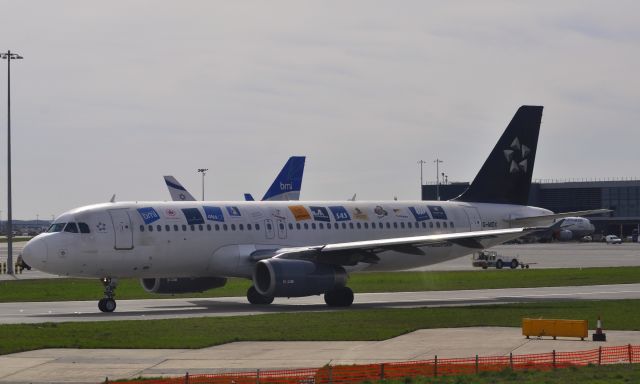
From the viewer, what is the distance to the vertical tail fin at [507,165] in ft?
187

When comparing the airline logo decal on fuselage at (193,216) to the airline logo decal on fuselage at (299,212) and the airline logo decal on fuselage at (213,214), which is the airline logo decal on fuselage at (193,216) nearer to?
the airline logo decal on fuselage at (213,214)

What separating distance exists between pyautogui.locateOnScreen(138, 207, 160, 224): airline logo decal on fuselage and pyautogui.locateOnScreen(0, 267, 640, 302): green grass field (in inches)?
320

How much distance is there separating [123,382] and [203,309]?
21122 millimetres

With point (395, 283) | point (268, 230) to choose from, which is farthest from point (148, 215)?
point (395, 283)

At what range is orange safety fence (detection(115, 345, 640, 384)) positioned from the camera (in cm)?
2462

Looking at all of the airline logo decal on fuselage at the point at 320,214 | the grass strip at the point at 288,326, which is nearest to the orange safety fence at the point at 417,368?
the grass strip at the point at 288,326

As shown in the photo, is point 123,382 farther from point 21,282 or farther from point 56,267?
point 21,282

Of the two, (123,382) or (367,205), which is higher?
(367,205)

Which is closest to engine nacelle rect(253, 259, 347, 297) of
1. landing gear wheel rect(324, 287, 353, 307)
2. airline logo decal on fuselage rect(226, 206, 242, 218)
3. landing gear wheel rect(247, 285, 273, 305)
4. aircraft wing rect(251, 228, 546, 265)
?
landing gear wheel rect(324, 287, 353, 307)

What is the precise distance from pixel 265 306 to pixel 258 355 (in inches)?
701

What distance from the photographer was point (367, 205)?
5319 centimetres

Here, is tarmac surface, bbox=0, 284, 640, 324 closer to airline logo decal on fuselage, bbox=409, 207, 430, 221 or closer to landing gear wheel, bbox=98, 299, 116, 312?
landing gear wheel, bbox=98, 299, 116, 312

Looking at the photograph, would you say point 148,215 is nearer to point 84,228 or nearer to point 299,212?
point 84,228

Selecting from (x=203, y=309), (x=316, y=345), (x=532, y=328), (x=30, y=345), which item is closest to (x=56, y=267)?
(x=203, y=309)
